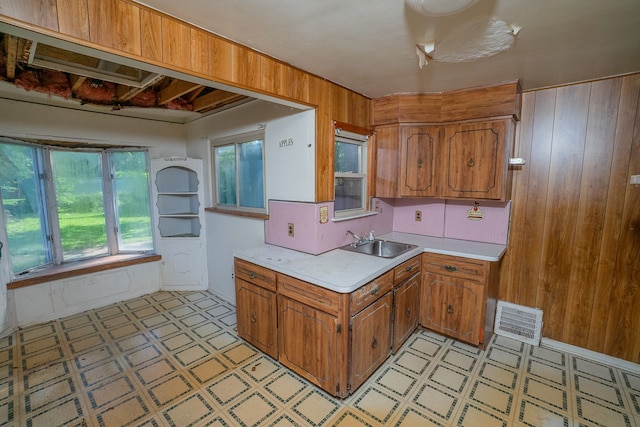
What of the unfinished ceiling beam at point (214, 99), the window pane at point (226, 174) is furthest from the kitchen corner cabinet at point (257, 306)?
the unfinished ceiling beam at point (214, 99)

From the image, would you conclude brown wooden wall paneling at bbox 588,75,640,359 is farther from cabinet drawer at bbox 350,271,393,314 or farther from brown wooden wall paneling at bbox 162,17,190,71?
brown wooden wall paneling at bbox 162,17,190,71

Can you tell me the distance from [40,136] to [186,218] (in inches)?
68.7

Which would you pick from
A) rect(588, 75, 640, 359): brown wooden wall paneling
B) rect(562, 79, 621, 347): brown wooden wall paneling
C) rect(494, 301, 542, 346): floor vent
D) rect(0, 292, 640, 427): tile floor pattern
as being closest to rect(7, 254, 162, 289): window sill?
rect(0, 292, 640, 427): tile floor pattern

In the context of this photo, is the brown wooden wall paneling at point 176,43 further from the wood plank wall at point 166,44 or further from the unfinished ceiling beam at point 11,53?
the unfinished ceiling beam at point 11,53

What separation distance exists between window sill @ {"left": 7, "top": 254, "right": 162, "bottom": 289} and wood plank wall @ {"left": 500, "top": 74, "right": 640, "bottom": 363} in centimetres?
437

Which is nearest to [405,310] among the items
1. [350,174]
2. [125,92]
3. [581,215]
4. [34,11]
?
[350,174]

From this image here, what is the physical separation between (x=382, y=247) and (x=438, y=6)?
2.13m

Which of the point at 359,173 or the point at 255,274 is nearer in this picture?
the point at 255,274

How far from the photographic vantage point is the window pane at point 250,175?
3.08m

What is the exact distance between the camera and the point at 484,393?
2.03 meters

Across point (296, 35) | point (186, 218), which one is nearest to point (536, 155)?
point (296, 35)

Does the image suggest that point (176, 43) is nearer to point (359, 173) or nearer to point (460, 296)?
point (359, 173)

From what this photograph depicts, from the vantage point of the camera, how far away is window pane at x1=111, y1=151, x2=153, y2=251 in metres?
3.71

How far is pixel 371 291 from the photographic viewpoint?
6.70ft
